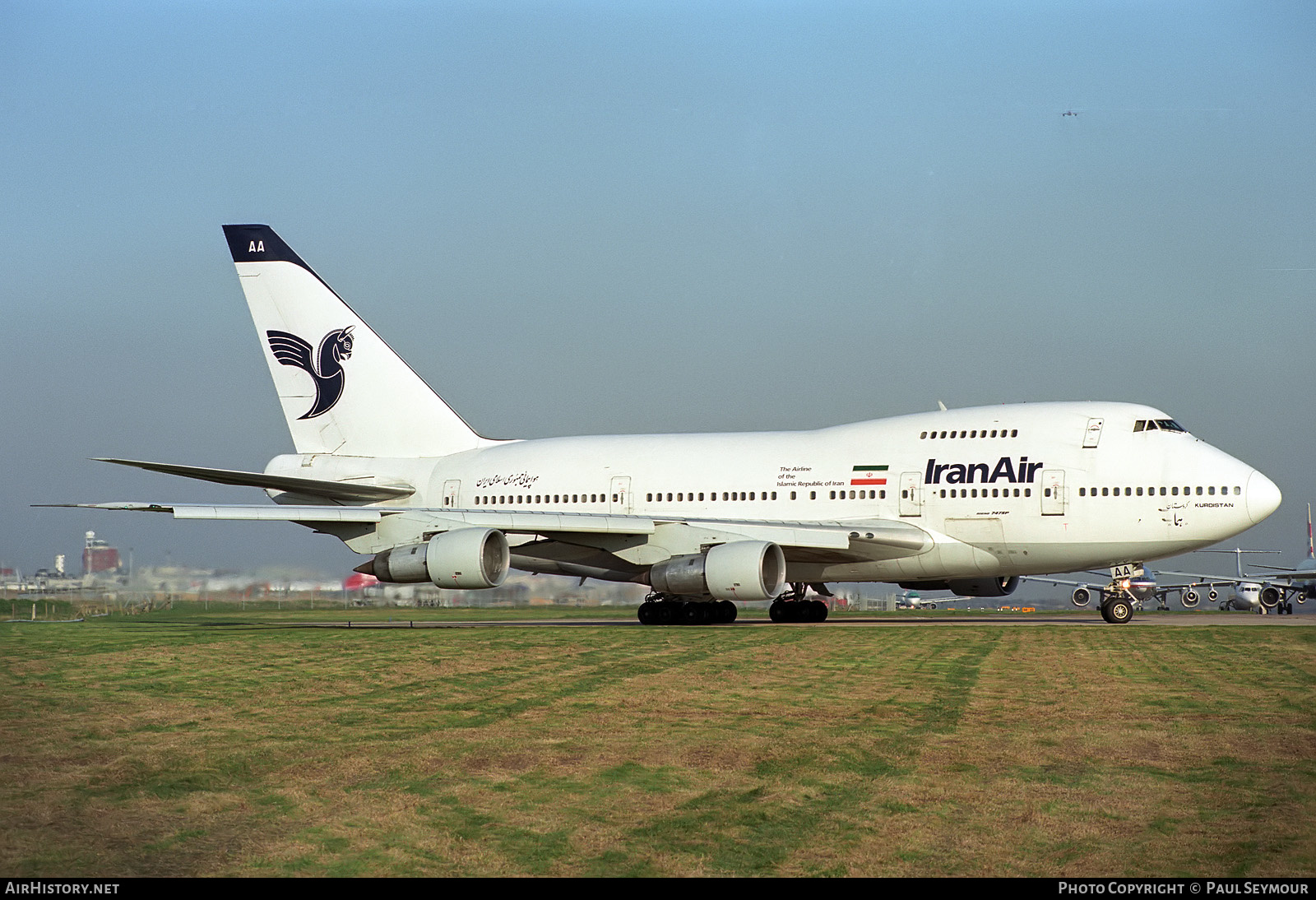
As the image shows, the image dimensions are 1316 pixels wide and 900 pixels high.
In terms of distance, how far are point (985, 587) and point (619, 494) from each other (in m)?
8.94

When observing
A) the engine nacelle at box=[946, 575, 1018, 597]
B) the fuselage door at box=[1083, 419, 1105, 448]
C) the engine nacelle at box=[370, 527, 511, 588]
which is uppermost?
the fuselage door at box=[1083, 419, 1105, 448]

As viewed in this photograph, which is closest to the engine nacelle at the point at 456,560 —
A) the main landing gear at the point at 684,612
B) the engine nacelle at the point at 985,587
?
the main landing gear at the point at 684,612

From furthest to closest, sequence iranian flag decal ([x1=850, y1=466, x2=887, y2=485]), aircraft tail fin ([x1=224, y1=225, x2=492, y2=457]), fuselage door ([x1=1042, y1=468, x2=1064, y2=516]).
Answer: aircraft tail fin ([x1=224, y1=225, x2=492, y2=457])
iranian flag decal ([x1=850, y1=466, x2=887, y2=485])
fuselage door ([x1=1042, y1=468, x2=1064, y2=516])

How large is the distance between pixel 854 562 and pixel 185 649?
1466 centimetres

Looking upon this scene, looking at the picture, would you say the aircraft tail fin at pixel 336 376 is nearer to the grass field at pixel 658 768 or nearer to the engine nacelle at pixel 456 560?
the engine nacelle at pixel 456 560

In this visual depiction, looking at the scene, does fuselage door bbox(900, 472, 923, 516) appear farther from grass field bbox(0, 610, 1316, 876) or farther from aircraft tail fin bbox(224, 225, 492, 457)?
aircraft tail fin bbox(224, 225, 492, 457)

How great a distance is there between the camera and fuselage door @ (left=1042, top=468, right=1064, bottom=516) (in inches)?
1028

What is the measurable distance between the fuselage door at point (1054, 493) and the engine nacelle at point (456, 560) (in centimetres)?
1122

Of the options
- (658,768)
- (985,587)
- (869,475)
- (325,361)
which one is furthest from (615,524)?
(658,768)

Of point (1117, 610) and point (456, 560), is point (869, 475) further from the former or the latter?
point (456, 560)

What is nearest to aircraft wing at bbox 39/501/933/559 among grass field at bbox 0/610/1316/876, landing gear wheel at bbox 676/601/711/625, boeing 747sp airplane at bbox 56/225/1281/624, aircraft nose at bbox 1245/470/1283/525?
boeing 747sp airplane at bbox 56/225/1281/624

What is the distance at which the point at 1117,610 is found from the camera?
26594mm

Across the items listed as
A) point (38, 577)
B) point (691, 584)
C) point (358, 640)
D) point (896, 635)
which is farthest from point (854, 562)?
point (38, 577)

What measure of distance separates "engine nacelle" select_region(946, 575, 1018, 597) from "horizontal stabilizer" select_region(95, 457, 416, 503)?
46.0 feet
